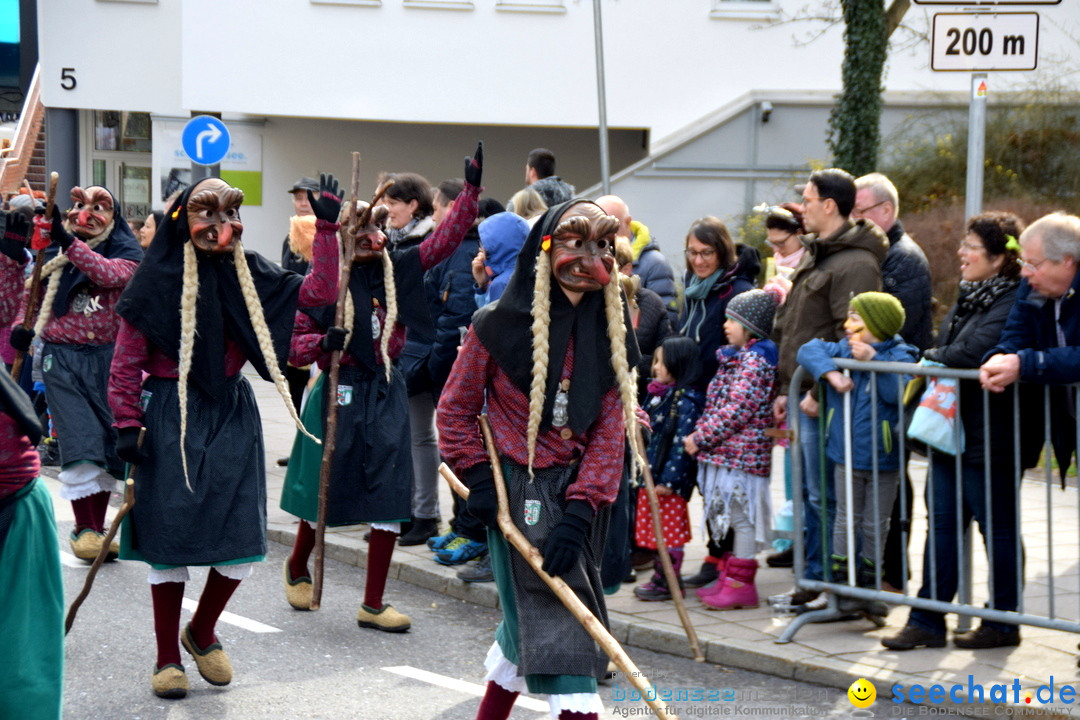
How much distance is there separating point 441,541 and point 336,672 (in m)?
2.06

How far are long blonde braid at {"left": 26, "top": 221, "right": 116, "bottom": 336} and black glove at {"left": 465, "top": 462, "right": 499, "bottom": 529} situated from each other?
169 inches

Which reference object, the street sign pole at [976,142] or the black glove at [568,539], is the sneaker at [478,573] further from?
the street sign pole at [976,142]

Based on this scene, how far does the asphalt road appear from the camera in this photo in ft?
17.2

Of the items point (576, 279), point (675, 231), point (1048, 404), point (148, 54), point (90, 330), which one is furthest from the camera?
point (148, 54)

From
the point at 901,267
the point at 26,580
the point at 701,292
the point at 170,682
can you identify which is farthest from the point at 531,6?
the point at 26,580

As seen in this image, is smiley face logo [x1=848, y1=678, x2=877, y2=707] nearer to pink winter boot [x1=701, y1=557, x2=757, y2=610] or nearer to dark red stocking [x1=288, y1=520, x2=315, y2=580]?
pink winter boot [x1=701, y1=557, x2=757, y2=610]

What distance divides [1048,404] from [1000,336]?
0.39 metres

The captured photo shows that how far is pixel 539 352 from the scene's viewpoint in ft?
13.8

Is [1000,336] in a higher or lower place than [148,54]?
lower

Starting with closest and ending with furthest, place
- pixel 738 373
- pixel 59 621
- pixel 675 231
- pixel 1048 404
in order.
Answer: pixel 59 621 < pixel 1048 404 < pixel 738 373 < pixel 675 231

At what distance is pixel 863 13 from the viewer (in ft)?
53.5

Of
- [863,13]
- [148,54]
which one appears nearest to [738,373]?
[863,13]

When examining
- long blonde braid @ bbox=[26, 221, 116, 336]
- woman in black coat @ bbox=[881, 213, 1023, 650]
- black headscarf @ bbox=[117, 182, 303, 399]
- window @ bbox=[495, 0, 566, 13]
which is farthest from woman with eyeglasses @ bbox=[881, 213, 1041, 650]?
window @ bbox=[495, 0, 566, 13]

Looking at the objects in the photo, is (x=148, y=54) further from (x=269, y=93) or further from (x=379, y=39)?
(x=379, y=39)
